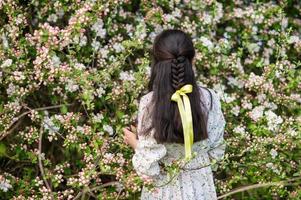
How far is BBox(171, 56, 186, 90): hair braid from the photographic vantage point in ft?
8.98

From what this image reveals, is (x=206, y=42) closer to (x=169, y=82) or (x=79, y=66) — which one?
(x=79, y=66)

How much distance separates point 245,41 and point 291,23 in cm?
60

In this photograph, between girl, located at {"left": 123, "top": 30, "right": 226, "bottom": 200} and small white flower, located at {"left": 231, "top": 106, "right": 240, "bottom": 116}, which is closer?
girl, located at {"left": 123, "top": 30, "right": 226, "bottom": 200}

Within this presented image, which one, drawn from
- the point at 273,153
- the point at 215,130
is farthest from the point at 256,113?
the point at 215,130

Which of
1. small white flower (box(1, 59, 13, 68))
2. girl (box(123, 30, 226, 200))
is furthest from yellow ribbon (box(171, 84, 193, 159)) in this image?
small white flower (box(1, 59, 13, 68))

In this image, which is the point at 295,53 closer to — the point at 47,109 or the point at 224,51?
the point at 224,51

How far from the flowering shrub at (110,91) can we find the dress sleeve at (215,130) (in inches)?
2.8

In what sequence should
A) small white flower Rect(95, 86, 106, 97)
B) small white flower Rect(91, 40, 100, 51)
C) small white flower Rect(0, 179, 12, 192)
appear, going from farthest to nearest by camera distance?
small white flower Rect(91, 40, 100, 51), small white flower Rect(95, 86, 106, 97), small white flower Rect(0, 179, 12, 192)

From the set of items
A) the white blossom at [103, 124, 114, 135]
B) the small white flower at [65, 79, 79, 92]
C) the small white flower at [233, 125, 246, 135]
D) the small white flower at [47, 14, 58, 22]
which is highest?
the small white flower at [47, 14, 58, 22]

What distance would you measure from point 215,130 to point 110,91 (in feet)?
2.60

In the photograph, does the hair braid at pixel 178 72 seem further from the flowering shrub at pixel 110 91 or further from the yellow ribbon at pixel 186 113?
the flowering shrub at pixel 110 91

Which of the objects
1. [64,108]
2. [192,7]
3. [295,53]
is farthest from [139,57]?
[295,53]

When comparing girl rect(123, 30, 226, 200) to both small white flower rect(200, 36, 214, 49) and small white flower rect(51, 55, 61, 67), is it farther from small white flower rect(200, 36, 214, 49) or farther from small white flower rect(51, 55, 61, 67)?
small white flower rect(200, 36, 214, 49)

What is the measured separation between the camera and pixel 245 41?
159 inches
